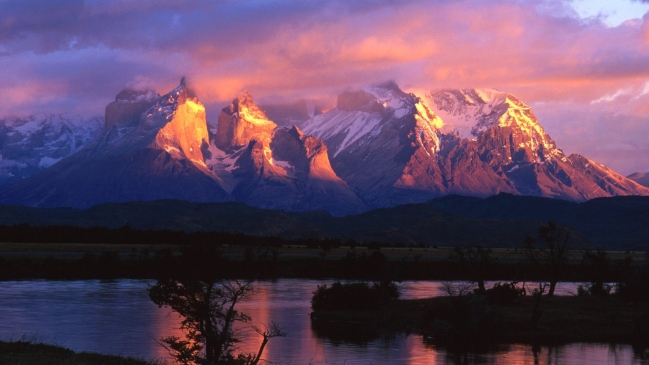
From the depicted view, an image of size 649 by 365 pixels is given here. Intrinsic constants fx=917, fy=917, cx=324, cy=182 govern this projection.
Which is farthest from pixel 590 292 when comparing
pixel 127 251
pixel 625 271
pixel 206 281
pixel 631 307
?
pixel 127 251

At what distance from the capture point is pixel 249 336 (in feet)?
244

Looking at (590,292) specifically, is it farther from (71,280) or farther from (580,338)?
(71,280)

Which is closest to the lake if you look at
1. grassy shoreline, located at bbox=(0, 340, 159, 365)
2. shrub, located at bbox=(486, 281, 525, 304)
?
grassy shoreline, located at bbox=(0, 340, 159, 365)

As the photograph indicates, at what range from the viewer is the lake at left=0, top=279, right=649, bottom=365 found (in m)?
65.8

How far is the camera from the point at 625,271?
99312 millimetres

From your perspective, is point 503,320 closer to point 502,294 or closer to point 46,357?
point 502,294

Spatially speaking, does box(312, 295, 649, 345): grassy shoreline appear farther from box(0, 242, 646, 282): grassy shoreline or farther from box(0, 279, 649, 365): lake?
box(0, 242, 646, 282): grassy shoreline

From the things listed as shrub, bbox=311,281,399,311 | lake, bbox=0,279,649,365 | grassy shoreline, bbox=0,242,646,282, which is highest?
grassy shoreline, bbox=0,242,646,282

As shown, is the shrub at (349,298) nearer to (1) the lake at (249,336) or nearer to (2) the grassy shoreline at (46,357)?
(1) the lake at (249,336)

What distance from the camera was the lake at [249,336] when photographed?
216ft

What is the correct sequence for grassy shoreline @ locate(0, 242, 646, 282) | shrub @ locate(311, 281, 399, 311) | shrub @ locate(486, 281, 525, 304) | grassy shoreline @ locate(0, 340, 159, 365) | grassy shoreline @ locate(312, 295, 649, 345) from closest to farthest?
grassy shoreline @ locate(0, 340, 159, 365)
grassy shoreline @ locate(312, 295, 649, 345)
shrub @ locate(486, 281, 525, 304)
shrub @ locate(311, 281, 399, 311)
grassy shoreline @ locate(0, 242, 646, 282)

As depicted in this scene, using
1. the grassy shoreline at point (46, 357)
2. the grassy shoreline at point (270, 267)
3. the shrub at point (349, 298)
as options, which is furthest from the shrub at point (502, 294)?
the grassy shoreline at point (46, 357)

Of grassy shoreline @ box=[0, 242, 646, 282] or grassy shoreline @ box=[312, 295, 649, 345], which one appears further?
grassy shoreline @ box=[0, 242, 646, 282]

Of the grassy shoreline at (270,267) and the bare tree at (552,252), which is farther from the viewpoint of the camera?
the grassy shoreline at (270,267)
